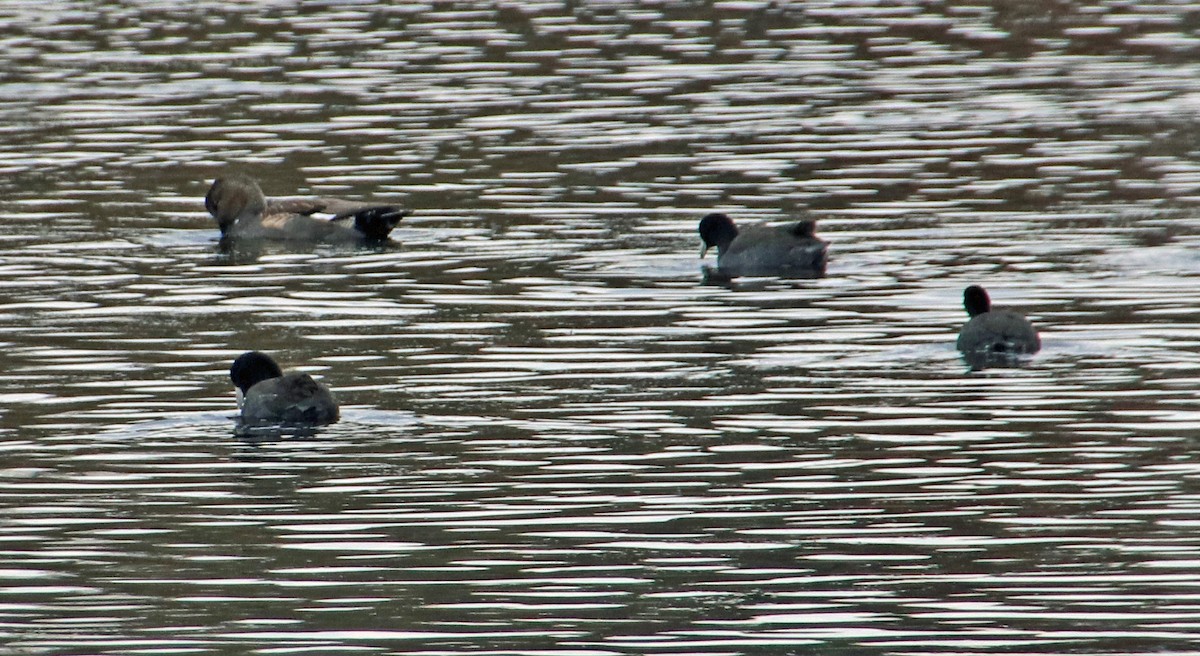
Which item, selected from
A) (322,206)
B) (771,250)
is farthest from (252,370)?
(322,206)

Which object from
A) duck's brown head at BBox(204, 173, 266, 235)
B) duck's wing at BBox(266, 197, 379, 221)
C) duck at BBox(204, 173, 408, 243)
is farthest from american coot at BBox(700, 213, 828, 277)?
duck's brown head at BBox(204, 173, 266, 235)

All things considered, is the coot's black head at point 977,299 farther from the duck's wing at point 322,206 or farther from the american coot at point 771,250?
the duck's wing at point 322,206

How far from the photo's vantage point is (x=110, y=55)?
130 ft

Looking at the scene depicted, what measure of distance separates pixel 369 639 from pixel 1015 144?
1912 centimetres

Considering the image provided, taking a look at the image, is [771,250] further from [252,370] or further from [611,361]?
[252,370]

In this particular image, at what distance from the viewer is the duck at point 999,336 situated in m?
17.3

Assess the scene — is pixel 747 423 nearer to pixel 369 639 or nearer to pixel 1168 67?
pixel 369 639

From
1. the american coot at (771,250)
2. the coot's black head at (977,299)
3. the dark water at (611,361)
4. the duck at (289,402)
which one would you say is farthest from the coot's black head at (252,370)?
the american coot at (771,250)

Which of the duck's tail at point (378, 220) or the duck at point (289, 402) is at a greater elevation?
the duck at point (289, 402)

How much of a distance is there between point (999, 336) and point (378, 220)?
8.66m

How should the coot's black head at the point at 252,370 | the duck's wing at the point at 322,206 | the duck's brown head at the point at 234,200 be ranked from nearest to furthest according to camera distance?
the coot's black head at the point at 252,370 < the duck's wing at the point at 322,206 < the duck's brown head at the point at 234,200

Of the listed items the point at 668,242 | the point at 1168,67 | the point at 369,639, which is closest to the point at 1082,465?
the point at 369,639

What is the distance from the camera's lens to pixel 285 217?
2555 centimetres

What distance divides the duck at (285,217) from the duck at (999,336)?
823 cm
